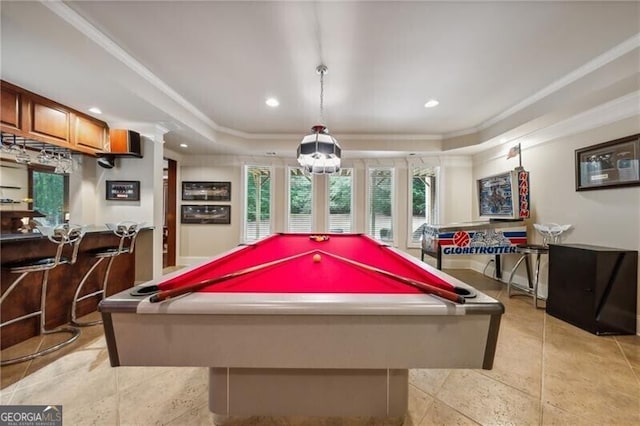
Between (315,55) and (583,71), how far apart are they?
8.52 ft

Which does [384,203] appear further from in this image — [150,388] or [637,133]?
[150,388]

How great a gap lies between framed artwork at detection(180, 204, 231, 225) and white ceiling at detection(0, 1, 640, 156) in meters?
2.11

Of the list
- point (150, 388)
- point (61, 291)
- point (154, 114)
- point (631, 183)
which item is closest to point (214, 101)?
point (154, 114)

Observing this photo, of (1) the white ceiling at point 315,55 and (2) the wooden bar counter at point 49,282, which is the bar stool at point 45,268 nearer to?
(2) the wooden bar counter at point 49,282

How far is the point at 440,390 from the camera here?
1.63 meters

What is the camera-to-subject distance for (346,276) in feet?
3.82

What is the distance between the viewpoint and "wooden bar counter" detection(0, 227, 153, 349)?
199cm

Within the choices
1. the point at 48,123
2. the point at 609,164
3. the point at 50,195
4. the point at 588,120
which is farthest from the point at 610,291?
the point at 50,195

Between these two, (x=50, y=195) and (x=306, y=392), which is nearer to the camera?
(x=306, y=392)

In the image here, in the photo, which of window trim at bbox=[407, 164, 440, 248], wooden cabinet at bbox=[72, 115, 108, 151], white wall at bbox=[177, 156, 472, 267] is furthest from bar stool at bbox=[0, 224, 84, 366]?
window trim at bbox=[407, 164, 440, 248]

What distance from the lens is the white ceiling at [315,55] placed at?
1729 mm

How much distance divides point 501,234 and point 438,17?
303cm

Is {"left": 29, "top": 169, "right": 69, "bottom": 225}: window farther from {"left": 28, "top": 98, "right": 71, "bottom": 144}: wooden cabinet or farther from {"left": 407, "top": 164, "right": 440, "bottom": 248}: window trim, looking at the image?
{"left": 407, "top": 164, "right": 440, "bottom": 248}: window trim

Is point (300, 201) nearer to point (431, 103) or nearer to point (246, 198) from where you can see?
point (246, 198)
